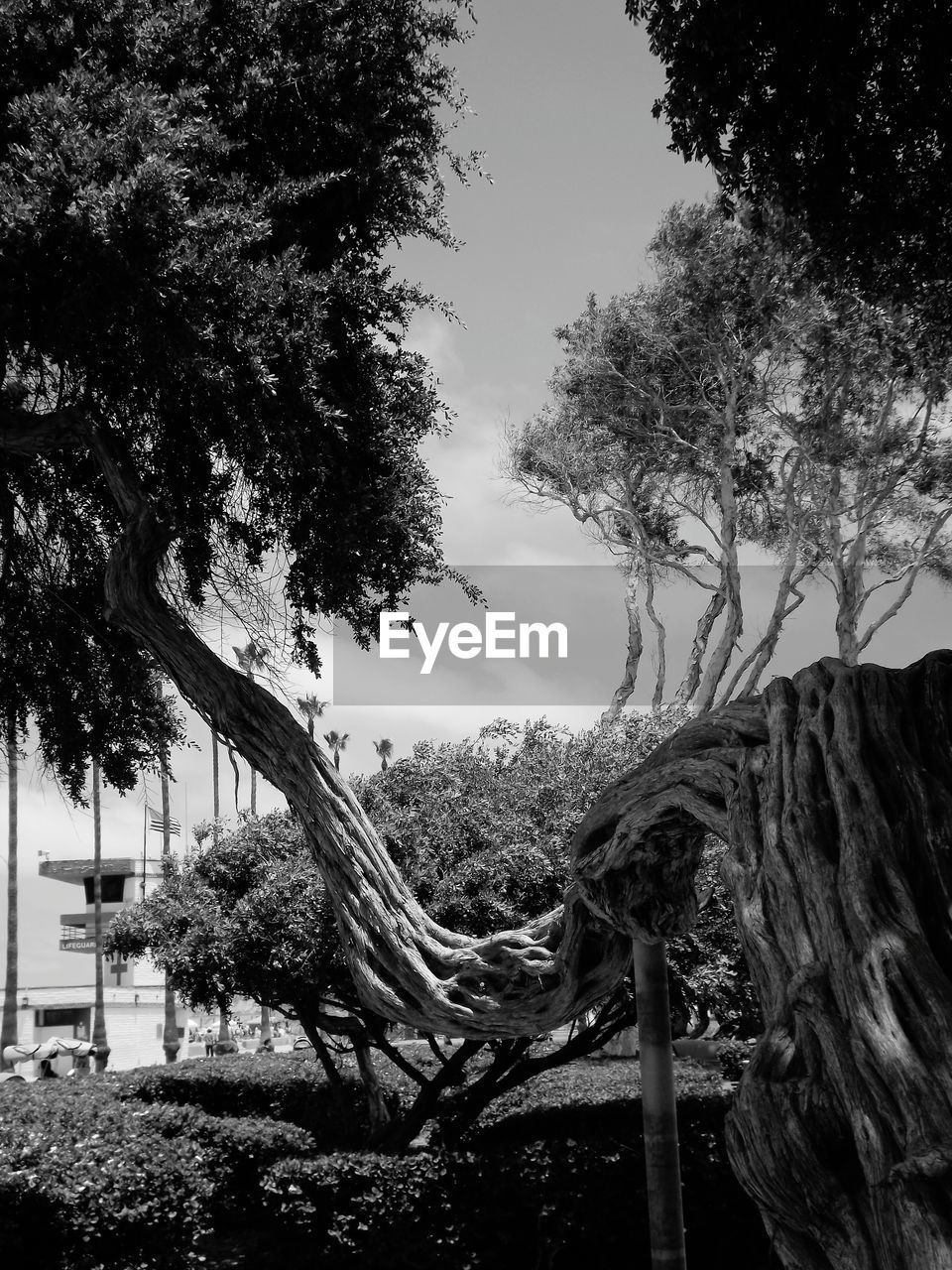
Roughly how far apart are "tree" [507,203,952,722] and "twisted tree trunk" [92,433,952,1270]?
43.2ft

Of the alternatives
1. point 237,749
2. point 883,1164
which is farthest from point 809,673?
point 237,749

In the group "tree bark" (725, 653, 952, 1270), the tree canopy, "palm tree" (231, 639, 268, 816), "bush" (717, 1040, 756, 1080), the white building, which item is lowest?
the white building

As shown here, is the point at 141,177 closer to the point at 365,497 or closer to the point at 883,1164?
the point at 365,497

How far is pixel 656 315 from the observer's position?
59.1ft

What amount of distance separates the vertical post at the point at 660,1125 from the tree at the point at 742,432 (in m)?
11.5

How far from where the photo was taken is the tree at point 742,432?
677 inches

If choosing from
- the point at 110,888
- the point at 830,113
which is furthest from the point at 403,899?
the point at 110,888

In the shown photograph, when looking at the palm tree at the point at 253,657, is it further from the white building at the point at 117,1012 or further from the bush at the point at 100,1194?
the white building at the point at 117,1012

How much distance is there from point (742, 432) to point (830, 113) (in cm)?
1353

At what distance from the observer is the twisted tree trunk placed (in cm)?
280

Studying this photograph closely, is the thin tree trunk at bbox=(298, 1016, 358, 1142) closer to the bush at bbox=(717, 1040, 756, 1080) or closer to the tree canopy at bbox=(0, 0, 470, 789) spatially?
the bush at bbox=(717, 1040, 756, 1080)

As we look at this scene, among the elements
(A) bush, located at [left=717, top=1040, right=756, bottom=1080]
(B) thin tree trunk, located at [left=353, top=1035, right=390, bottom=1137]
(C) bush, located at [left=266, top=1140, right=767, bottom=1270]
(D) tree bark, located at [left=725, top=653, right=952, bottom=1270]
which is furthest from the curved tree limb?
(A) bush, located at [left=717, top=1040, right=756, bottom=1080]

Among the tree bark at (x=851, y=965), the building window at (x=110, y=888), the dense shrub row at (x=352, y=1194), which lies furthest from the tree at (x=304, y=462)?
the building window at (x=110, y=888)

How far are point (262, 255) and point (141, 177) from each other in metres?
0.93
